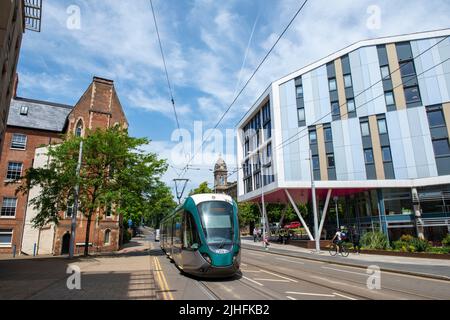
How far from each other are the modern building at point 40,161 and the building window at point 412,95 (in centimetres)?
3193

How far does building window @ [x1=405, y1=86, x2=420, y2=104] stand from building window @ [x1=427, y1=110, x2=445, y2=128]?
5.85 ft

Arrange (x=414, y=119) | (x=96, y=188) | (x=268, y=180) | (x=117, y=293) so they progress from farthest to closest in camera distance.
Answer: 1. (x=268, y=180)
2. (x=414, y=119)
3. (x=96, y=188)
4. (x=117, y=293)

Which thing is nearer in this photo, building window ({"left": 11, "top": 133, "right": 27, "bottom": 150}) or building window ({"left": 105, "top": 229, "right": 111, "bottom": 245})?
building window ({"left": 105, "top": 229, "right": 111, "bottom": 245})

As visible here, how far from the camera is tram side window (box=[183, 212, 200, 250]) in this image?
10.7 meters

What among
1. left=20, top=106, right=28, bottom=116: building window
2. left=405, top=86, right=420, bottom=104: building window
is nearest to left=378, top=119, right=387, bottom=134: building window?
left=405, top=86, right=420, bottom=104: building window

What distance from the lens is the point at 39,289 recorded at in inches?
362

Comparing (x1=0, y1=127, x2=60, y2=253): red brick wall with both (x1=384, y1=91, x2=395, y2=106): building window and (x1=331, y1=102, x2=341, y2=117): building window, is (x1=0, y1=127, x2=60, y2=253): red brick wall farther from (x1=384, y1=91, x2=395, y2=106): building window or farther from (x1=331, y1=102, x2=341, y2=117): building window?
(x1=384, y1=91, x2=395, y2=106): building window

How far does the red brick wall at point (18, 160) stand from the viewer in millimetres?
33875

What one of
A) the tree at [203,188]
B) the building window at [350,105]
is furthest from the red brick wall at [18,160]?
the tree at [203,188]

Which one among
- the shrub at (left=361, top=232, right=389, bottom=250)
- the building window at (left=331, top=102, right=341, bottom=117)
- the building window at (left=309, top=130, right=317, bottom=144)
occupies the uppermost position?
the building window at (left=331, top=102, right=341, bottom=117)

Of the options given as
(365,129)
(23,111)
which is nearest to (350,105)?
(365,129)
